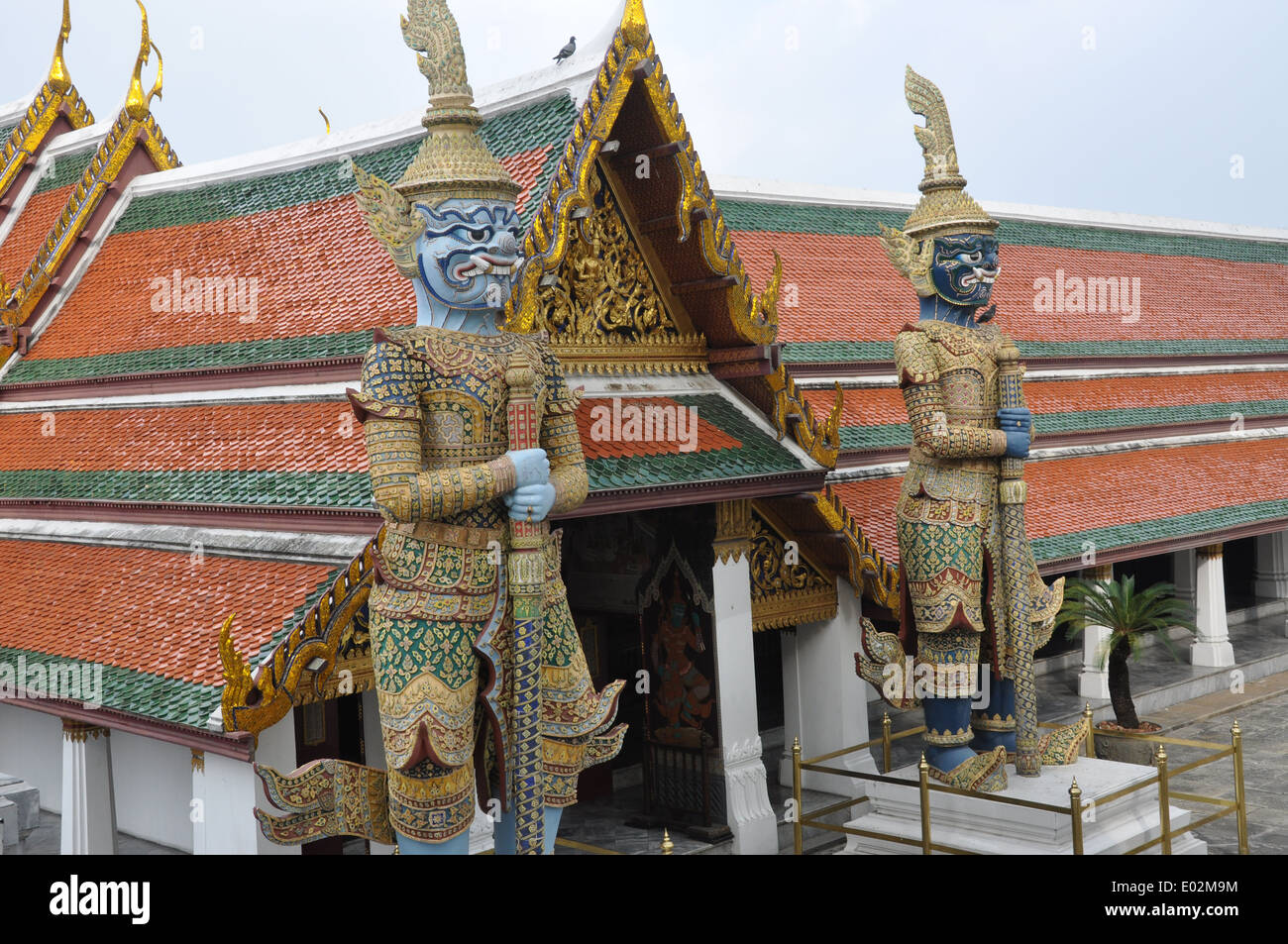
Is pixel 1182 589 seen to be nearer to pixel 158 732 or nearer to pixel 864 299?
pixel 864 299

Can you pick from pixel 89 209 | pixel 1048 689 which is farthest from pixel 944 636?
pixel 89 209

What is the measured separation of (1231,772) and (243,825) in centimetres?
1033

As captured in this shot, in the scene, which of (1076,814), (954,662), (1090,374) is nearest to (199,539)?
(954,662)

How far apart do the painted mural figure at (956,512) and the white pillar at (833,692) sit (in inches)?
95.3

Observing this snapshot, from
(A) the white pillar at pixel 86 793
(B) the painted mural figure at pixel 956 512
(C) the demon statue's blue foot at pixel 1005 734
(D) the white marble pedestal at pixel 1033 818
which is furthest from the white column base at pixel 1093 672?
(A) the white pillar at pixel 86 793

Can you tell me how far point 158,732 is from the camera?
28.5ft

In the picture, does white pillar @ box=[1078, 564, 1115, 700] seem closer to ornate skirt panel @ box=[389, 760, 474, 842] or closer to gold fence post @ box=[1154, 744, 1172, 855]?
gold fence post @ box=[1154, 744, 1172, 855]

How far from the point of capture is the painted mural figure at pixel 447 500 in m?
7.11

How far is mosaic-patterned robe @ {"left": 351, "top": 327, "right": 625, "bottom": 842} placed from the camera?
7.06 m

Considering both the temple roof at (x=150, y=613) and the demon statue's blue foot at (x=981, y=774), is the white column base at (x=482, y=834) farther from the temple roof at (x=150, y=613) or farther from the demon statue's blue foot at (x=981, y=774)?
the demon statue's blue foot at (x=981, y=774)

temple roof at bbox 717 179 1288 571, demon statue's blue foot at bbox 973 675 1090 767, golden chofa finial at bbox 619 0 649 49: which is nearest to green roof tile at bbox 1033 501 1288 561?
temple roof at bbox 717 179 1288 571

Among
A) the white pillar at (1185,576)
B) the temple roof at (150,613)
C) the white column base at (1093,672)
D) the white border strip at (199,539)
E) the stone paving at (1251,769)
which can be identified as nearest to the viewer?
the temple roof at (150,613)

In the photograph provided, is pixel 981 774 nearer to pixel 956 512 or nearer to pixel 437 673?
pixel 956 512

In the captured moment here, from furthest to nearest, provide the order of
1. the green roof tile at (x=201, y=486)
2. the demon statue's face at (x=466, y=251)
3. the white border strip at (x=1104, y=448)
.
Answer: the white border strip at (x=1104, y=448) → the green roof tile at (x=201, y=486) → the demon statue's face at (x=466, y=251)
